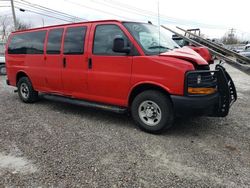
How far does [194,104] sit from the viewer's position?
12.6ft

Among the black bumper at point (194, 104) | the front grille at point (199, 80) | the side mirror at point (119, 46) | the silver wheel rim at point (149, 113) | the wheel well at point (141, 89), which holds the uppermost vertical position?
the side mirror at point (119, 46)

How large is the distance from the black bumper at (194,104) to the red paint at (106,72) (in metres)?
0.15

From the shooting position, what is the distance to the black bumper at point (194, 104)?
3.84 meters

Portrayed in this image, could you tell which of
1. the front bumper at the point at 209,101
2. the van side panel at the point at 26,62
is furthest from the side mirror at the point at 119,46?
the van side panel at the point at 26,62

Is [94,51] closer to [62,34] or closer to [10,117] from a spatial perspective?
[62,34]

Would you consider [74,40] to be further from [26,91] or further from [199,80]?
[199,80]

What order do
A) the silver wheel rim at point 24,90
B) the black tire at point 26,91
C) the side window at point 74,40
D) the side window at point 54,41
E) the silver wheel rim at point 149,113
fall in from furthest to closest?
1. the silver wheel rim at point 24,90
2. the black tire at point 26,91
3. the side window at point 54,41
4. the side window at point 74,40
5. the silver wheel rim at point 149,113

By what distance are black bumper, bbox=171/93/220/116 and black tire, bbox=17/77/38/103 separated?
430 centimetres

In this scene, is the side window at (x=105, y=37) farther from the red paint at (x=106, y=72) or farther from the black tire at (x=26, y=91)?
the black tire at (x=26, y=91)

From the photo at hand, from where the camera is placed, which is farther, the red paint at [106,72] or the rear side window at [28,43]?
the rear side window at [28,43]

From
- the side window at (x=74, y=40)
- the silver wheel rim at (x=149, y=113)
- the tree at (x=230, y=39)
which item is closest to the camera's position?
the silver wheel rim at (x=149, y=113)

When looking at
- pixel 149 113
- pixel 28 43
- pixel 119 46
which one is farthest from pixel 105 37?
pixel 28 43

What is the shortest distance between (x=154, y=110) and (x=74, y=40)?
235cm

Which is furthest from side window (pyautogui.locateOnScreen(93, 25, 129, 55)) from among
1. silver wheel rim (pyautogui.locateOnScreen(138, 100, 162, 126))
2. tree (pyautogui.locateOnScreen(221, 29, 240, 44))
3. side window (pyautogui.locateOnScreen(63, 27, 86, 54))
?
tree (pyautogui.locateOnScreen(221, 29, 240, 44))
